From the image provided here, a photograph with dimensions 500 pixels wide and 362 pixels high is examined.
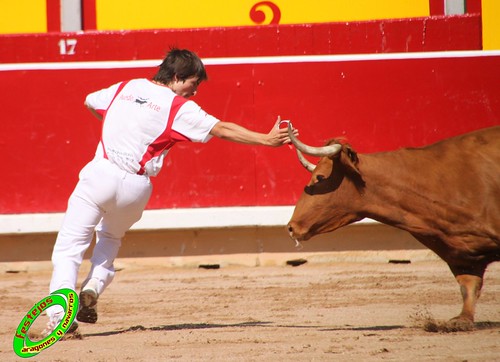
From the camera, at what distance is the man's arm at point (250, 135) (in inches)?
191

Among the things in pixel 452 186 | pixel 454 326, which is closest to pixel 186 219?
pixel 452 186

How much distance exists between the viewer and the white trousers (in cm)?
496

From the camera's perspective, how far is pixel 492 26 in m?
9.45

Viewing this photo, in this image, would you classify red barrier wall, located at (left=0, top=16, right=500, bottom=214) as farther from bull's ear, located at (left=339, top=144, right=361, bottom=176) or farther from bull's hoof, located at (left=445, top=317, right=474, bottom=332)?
bull's hoof, located at (left=445, top=317, right=474, bottom=332)

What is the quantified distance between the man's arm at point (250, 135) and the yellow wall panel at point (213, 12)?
490 cm

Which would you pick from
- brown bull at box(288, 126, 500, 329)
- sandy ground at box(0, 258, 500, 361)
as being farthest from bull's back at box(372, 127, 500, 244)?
sandy ground at box(0, 258, 500, 361)

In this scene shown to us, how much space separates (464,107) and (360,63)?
2.91ft

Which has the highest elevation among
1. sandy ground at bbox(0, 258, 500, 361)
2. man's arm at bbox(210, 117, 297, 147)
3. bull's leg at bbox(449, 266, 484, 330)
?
man's arm at bbox(210, 117, 297, 147)

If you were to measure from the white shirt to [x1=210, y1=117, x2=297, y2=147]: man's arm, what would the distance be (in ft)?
0.17

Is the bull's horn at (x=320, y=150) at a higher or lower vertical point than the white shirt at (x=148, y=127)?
lower

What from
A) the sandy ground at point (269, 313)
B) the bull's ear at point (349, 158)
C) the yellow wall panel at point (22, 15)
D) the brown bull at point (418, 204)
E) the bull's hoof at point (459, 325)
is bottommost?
the sandy ground at point (269, 313)

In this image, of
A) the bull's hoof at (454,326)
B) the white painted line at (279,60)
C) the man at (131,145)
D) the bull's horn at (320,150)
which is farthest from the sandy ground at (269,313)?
the white painted line at (279,60)

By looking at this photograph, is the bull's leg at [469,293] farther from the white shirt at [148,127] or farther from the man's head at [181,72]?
the man's head at [181,72]

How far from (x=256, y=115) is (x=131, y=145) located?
3.37m
